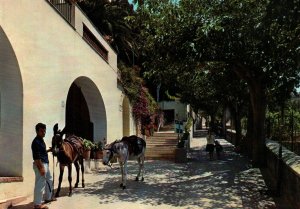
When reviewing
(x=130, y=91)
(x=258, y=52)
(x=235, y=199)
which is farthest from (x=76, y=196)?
(x=130, y=91)

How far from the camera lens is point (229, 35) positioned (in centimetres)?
1445

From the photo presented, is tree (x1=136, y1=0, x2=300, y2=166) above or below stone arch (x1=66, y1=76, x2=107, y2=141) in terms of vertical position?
above

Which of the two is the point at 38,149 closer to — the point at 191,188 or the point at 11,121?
the point at 11,121

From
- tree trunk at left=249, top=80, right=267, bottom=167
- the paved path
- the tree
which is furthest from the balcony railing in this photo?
tree trunk at left=249, top=80, right=267, bottom=167

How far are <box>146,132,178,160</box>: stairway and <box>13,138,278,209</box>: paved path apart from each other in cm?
480

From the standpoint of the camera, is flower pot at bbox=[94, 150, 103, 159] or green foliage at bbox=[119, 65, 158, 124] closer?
flower pot at bbox=[94, 150, 103, 159]

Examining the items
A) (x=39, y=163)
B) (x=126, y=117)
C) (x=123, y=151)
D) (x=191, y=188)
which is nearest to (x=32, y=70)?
(x=39, y=163)

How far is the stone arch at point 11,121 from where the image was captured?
1074cm

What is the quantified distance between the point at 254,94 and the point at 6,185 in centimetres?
1054

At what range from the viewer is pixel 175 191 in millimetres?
12508

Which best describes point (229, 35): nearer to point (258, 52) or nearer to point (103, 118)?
point (258, 52)

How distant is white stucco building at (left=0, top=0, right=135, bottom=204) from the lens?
10.6 metres

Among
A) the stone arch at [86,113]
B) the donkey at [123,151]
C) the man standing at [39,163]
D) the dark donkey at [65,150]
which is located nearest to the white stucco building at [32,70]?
the dark donkey at [65,150]

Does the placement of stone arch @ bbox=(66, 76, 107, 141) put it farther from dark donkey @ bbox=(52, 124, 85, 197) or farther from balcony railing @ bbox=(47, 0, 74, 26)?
dark donkey @ bbox=(52, 124, 85, 197)
